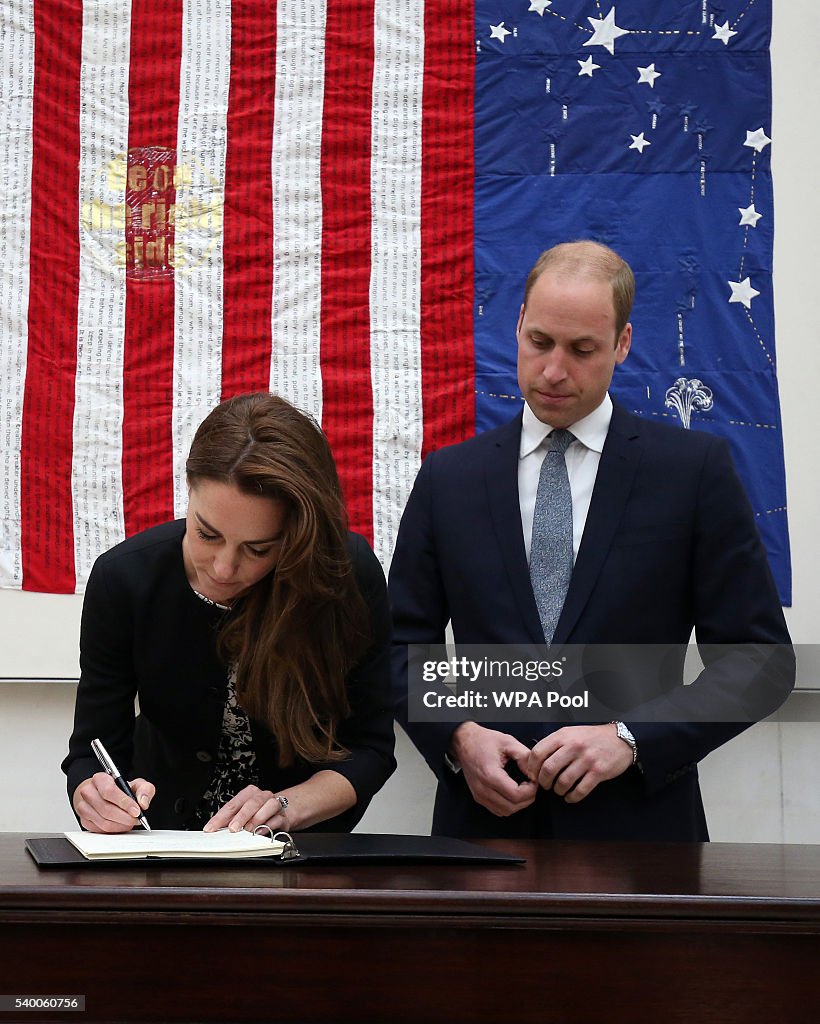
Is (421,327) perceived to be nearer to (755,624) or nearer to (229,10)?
(229,10)

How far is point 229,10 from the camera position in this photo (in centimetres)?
262

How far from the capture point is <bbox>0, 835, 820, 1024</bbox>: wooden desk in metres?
1.04

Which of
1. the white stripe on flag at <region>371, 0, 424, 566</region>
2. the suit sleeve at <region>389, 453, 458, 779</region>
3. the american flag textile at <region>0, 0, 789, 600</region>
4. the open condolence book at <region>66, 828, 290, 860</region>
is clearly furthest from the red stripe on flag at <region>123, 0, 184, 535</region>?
the open condolence book at <region>66, 828, 290, 860</region>

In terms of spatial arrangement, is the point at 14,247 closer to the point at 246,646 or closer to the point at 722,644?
the point at 246,646

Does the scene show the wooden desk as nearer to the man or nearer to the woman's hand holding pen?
the woman's hand holding pen

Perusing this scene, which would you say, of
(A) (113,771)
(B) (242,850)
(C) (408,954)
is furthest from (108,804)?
(C) (408,954)

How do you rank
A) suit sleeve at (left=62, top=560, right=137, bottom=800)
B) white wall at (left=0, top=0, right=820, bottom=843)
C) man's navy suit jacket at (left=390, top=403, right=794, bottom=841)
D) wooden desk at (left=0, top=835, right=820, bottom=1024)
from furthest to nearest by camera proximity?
white wall at (left=0, top=0, right=820, bottom=843), man's navy suit jacket at (left=390, top=403, right=794, bottom=841), suit sleeve at (left=62, top=560, right=137, bottom=800), wooden desk at (left=0, top=835, right=820, bottom=1024)

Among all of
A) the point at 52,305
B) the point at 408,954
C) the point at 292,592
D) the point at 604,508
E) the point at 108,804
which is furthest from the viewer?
the point at 52,305

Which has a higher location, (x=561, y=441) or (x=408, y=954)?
(x=561, y=441)

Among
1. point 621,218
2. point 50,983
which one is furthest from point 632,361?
point 50,983

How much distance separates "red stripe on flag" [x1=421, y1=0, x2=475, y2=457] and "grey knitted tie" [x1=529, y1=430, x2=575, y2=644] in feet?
2.27

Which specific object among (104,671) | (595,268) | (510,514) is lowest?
(104,671)

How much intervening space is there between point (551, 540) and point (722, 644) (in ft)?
0.99

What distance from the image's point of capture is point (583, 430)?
189 centimetres
